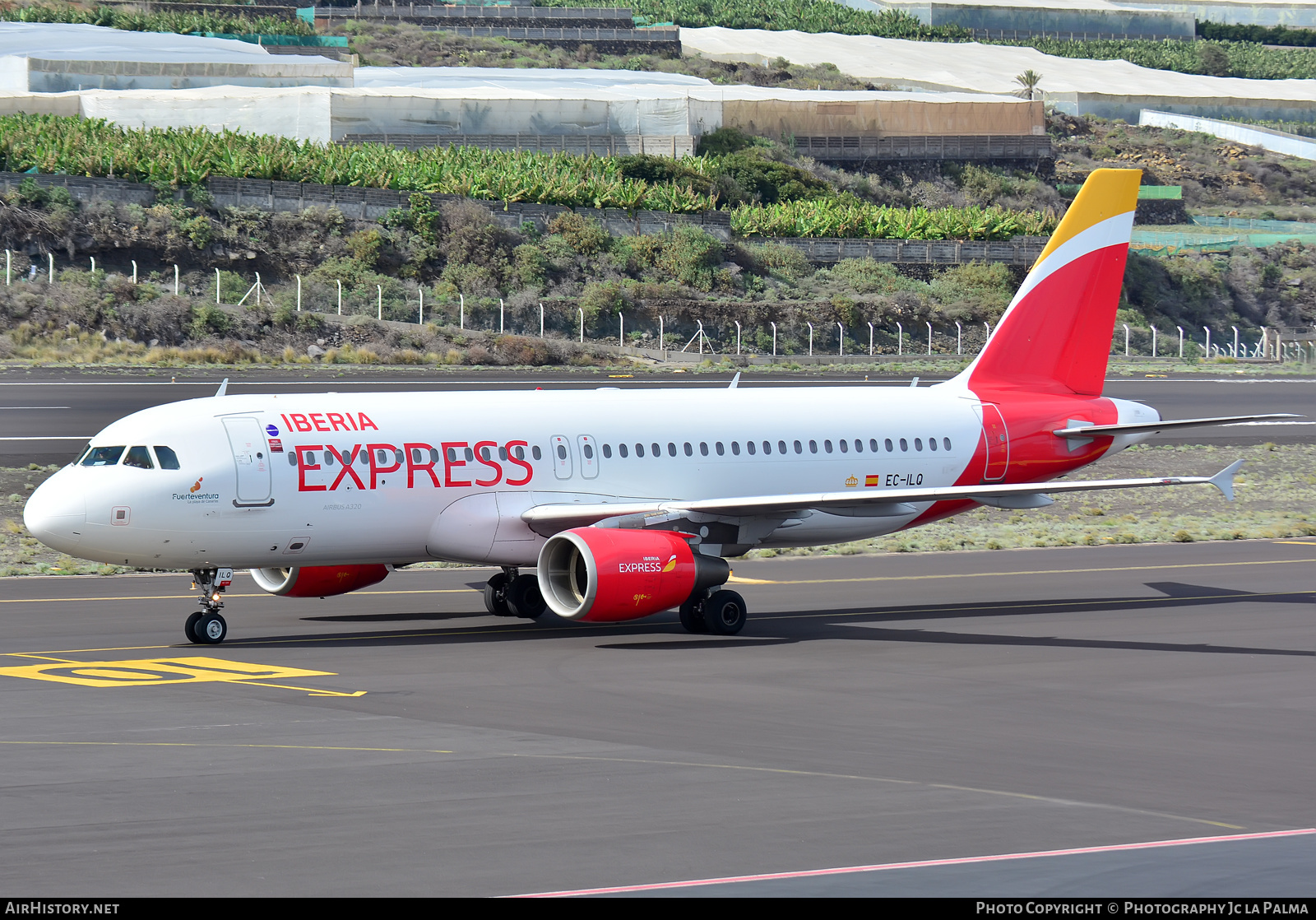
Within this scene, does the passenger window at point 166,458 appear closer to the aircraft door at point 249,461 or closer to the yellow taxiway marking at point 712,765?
the aircraft door at point 249,461

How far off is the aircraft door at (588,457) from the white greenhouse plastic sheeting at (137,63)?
98.5 m

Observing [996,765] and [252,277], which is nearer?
[996,765]

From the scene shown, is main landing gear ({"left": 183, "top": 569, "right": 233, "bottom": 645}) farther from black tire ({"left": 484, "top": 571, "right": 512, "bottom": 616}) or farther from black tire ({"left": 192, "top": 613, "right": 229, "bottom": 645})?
black tire ({"left": 484, "top": 571, "right": 512, "bottom": 616})

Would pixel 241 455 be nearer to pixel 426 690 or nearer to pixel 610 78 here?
pixel 426 690

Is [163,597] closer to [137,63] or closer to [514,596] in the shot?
[514,596]

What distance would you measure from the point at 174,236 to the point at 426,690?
7581cm

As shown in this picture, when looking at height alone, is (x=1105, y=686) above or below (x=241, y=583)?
above

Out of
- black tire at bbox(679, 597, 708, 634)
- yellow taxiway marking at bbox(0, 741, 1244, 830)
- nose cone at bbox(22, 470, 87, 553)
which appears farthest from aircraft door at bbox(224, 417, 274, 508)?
yellow taxiway marking at bbox(0, 741, 1244, 830)

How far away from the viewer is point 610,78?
14800 centimetres

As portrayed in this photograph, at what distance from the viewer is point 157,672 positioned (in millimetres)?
23359

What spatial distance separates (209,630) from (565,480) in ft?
20.8

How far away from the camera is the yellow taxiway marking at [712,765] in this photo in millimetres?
15352

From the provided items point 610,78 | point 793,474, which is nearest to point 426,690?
point 793,474

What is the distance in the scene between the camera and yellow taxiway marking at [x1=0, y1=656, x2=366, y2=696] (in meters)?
22.4
